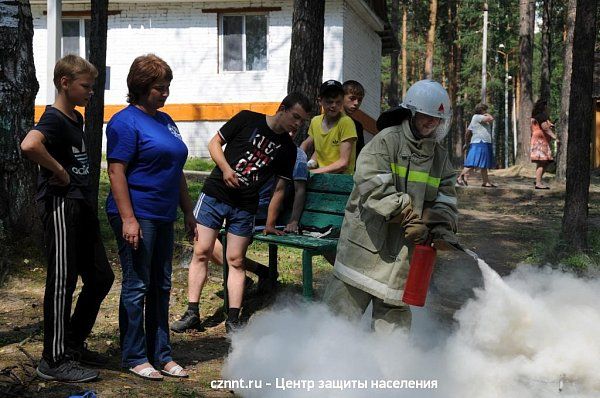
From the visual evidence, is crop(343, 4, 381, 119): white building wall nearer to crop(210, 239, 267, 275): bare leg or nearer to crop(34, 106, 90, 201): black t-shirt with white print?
crop(210, 239, 267, 275): bare leg

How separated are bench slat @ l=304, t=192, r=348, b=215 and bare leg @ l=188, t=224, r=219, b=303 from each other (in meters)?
1.03

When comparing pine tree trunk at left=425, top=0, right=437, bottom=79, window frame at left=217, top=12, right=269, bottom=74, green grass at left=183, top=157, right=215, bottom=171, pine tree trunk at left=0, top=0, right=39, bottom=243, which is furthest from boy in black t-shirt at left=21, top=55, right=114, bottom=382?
pine tree trunk at left=425, top=0, right=437, bottom=79

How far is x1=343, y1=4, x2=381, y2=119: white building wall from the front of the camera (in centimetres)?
2020

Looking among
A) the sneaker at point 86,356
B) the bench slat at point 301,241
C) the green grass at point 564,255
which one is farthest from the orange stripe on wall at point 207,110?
the sneaker at point 86,356

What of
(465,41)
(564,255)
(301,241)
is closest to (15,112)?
(301,241)

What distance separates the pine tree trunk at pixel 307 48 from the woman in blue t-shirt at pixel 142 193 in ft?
14.3

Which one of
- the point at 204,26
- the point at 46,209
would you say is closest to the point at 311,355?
the point at 46,209

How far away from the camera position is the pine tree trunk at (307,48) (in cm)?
881

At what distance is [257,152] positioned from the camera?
18.2 ft

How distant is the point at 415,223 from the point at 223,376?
1.59 metres

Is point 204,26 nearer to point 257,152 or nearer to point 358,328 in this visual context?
point 257,152

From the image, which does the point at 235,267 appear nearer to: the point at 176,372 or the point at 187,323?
the point at 187,323

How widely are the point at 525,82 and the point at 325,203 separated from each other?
1972cm

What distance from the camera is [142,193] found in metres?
4.39
